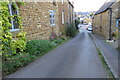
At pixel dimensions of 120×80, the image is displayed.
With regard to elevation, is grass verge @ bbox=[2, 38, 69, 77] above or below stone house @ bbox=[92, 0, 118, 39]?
below

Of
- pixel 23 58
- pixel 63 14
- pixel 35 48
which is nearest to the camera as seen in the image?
pixel 23 58

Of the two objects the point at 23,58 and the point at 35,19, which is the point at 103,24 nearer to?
the point at 35,19

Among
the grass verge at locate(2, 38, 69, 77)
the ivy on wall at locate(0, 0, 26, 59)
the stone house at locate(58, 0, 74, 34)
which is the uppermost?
the stone house at locate(58, 0, 74, 34)

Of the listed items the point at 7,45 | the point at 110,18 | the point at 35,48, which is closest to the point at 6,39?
the point at 7,45

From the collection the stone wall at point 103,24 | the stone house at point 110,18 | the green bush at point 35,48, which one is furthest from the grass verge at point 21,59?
the stone wall at point 103,24

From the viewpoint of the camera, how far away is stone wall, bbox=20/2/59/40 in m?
6.81

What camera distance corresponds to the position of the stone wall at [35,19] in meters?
6.81

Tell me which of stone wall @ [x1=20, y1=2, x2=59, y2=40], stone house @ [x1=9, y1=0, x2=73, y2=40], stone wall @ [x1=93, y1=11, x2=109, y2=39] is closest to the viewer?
stone house @ [x1=9, y1=0, x2=73, y2=40]

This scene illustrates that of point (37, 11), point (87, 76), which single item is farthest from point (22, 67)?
point (37, 11)

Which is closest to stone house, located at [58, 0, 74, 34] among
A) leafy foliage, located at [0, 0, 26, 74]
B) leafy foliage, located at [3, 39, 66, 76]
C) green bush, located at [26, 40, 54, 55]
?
green bush, located at [26, 40, 54, 55]

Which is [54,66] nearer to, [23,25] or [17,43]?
[17,43]

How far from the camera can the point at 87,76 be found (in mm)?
3918

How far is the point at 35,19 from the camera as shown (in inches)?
313

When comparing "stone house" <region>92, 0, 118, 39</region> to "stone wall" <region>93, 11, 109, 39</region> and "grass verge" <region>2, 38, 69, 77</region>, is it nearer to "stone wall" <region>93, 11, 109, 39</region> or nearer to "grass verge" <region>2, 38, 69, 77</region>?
"stone wall" <region>93, 11, 109, 39</region>
